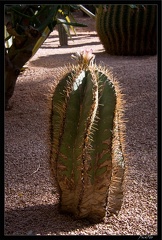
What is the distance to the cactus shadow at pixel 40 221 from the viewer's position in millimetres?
1450

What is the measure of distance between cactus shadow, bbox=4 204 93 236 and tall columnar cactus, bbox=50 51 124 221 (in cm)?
5

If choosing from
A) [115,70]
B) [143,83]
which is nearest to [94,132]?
[143,83]

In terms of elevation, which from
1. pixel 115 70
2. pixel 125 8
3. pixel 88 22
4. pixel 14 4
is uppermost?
pixel 14 4

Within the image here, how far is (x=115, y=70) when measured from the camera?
3967 mm

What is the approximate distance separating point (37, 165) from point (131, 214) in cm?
63

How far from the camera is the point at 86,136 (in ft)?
4.57

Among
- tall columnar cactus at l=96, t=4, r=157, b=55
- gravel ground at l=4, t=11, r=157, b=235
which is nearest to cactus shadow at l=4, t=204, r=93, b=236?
gravel ground at l=4, t=11, r=157, b=235

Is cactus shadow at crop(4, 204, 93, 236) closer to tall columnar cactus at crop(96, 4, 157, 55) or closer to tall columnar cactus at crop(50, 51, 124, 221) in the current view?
tall columnar cactus at crop(50, 51, 124, 221)

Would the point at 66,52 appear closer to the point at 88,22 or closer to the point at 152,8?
the point at 152,8

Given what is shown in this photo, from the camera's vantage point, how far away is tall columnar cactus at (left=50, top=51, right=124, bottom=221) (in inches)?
55.4

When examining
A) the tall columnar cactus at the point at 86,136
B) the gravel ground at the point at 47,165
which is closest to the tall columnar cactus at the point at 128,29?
the gravel ground at the point at 47,165

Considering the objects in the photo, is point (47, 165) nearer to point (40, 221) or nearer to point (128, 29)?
point (40, 221)

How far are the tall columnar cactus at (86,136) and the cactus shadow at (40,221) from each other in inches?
1.9

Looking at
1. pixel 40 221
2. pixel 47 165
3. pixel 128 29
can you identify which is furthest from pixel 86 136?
pixel 128 29
